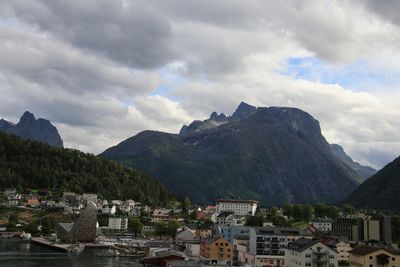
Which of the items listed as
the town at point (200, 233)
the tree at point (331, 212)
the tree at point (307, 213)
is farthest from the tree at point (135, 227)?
the tree at point (331, 212)

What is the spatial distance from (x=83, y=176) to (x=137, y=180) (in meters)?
22.8

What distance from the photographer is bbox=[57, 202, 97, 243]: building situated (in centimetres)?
11388

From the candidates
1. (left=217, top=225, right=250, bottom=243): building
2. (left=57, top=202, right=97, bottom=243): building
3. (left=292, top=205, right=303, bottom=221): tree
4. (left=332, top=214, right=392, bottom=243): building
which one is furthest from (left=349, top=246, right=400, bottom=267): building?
(left=292, top=205, right=303, bottom=221): tree

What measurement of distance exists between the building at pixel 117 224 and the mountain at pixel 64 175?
130ft

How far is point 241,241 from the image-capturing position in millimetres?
88500

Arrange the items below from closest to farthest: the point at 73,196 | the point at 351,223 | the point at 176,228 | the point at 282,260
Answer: the point at 282,260 → the point at 351,223 → the point at 176,228 → the point at 73,196

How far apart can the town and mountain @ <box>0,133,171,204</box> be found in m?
7.54

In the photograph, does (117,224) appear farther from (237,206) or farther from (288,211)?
(237,206)

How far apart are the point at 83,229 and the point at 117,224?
28389mm

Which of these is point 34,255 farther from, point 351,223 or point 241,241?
point 351,223

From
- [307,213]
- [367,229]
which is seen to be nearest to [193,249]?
[367,229]

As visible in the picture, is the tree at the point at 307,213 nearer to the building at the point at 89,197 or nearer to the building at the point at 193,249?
the building at the point at 193,249

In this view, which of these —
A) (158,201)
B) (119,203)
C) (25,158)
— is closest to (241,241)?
(119,203)

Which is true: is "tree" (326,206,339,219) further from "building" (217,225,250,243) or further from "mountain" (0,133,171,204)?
"mountain" (0,133,171,204)
